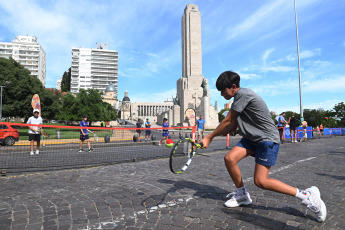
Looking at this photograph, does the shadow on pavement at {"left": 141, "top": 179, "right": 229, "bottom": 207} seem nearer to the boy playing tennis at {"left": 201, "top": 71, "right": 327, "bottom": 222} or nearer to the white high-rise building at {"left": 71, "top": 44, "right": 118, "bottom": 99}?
the boy playing tennis at {"left": 201, "top": 71, "right": 327, "bottom": 222}

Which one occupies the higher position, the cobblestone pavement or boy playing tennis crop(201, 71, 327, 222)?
boy playing tennis crop(201, 71, 327, 222)

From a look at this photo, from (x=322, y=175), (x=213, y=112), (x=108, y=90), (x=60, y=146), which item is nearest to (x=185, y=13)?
(x=213, y=112)

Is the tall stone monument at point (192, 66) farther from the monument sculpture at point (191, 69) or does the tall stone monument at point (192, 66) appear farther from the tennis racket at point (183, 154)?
the tennis racket at point (183, 154)

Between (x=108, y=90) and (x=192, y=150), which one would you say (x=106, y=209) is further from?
(x=108, y=90)

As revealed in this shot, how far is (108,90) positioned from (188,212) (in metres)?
134

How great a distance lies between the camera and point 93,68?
448 feet

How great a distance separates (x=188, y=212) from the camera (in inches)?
119

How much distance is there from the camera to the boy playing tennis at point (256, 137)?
108 inches

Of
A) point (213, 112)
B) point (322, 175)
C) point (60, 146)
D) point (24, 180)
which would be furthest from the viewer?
point (213, 112)

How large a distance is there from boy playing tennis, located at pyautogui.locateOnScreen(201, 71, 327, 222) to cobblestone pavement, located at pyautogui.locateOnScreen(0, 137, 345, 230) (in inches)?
14.2

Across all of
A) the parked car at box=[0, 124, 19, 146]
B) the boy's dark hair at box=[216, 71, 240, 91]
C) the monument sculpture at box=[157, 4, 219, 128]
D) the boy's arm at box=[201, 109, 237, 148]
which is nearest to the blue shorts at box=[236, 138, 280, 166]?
the boy's arm at box=[201, 109, 237, 148]

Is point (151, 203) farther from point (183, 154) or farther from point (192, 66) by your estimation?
point (192, 66)

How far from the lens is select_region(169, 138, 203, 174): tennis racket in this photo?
2.85 m

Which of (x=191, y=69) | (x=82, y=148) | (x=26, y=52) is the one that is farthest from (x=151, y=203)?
(x=26, y=52)
